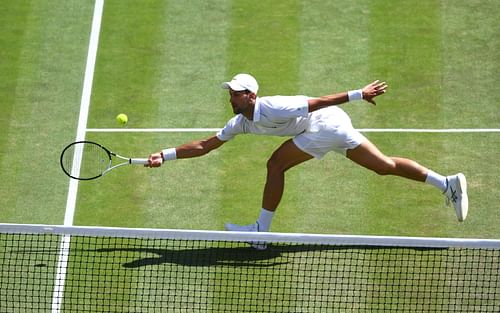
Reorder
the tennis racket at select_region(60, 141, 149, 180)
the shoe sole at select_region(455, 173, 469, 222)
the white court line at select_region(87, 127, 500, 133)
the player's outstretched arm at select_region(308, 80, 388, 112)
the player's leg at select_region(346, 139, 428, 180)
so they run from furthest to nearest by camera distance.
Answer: the white court line at select_region(87, 127, 500, 133)
the tennis racket at select_region(60, 141, 149, 180)
the shoe sole at select_region(455, 173, 469, 222)
the player's leg at select_region(346, 139, 428, 180)
the player's outstretched arm at select_region(308, 80, 388, 112)

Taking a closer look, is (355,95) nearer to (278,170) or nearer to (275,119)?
(275,119)

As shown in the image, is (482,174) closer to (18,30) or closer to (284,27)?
(284,27)

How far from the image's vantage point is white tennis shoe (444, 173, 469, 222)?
39.9 ft

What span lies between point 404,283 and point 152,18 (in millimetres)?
6147

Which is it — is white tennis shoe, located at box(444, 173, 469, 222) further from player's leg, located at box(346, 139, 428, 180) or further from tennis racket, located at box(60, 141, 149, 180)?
tennis racket, located at box(60, 141, 149, 180)

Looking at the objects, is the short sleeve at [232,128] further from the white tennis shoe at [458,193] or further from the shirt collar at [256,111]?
the white tennis shoe at [458,193]

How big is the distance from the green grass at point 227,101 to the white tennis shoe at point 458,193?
38 centimetres

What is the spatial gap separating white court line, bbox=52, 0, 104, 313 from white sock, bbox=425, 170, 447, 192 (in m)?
3.80

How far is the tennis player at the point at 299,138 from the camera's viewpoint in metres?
11.6

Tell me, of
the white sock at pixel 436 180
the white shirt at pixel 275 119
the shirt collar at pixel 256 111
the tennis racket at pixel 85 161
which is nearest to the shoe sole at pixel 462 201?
the white sock at pixel 436 180

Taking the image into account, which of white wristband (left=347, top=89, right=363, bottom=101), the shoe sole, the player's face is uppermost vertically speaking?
white wristband (left=347, top=89, right=363, bottom=101)

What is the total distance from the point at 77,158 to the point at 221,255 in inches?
76.0

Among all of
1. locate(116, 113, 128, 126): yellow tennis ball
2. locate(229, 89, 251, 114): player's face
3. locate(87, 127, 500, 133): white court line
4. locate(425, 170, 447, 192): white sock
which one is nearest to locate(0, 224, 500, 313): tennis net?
locate(425, 170, 447, 192): white sock

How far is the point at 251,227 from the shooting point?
12.3 metres
